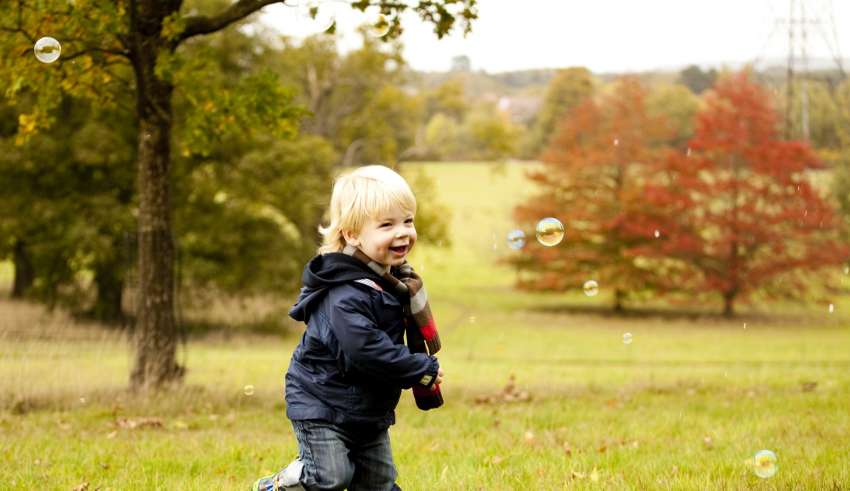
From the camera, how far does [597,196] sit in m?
33.7

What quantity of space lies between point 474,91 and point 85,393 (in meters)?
49.2

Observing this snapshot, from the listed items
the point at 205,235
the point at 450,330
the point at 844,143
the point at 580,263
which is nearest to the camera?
the point at 205,235

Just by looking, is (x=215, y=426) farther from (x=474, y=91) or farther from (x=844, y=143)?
(x=474, y=91)

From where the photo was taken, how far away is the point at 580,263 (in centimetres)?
3394

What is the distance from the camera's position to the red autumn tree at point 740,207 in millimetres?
30703

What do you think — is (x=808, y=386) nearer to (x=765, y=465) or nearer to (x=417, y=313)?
(x=765, y=465)

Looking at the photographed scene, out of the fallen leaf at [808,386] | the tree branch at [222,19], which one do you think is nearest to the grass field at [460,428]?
the fallen leaf at [808,386]

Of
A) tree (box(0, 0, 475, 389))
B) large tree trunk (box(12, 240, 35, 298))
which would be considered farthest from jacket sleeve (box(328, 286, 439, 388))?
large tree trunk (box(12, 240, 35, 298))

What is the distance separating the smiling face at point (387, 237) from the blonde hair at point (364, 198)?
24 mm

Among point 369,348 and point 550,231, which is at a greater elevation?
point 550,231

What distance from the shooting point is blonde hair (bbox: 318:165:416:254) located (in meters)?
3.98

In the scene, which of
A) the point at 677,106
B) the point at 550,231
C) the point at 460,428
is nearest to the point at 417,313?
the point at 460,428

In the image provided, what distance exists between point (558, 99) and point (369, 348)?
47.4 metres

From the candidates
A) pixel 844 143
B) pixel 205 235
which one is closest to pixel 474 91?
pixel 844 143
